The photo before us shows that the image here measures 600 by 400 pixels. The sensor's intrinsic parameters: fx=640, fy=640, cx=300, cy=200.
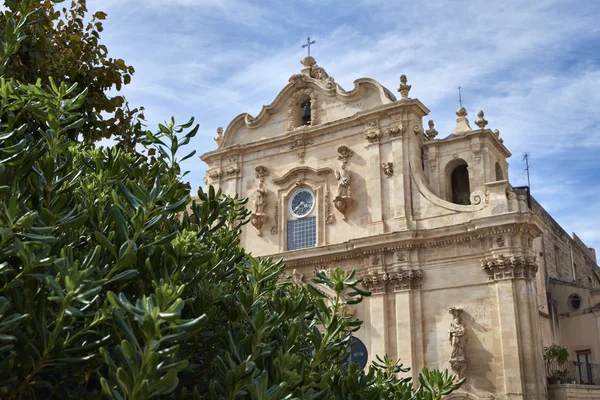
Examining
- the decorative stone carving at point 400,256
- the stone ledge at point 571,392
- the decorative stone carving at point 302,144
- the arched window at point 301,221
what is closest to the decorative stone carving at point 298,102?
the decorative stone carving at point 302,144

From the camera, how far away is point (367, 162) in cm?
2292

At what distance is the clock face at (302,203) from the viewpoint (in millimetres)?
23770

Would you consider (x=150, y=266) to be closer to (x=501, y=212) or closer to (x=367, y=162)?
(x=501, y=212)

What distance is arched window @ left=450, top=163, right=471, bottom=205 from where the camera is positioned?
75.6 ft

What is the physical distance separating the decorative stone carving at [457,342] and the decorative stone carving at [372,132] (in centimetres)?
668

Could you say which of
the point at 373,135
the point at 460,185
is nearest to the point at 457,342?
the point at 460,185

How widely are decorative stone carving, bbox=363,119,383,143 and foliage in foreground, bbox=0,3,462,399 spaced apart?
18570 mm

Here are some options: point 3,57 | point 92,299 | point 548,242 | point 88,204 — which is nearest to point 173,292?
point 92,299

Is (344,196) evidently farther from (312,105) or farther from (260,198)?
(312,105)

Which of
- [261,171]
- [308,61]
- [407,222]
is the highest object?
[308,61]

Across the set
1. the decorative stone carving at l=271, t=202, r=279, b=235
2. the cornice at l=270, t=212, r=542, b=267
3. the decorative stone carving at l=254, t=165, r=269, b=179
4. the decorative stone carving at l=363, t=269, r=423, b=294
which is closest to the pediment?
the decorative stone carving at l=254, t=165, r=269, b=179

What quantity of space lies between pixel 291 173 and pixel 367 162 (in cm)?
311

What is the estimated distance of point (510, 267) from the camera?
1886 cm

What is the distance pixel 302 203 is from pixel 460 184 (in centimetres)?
583
